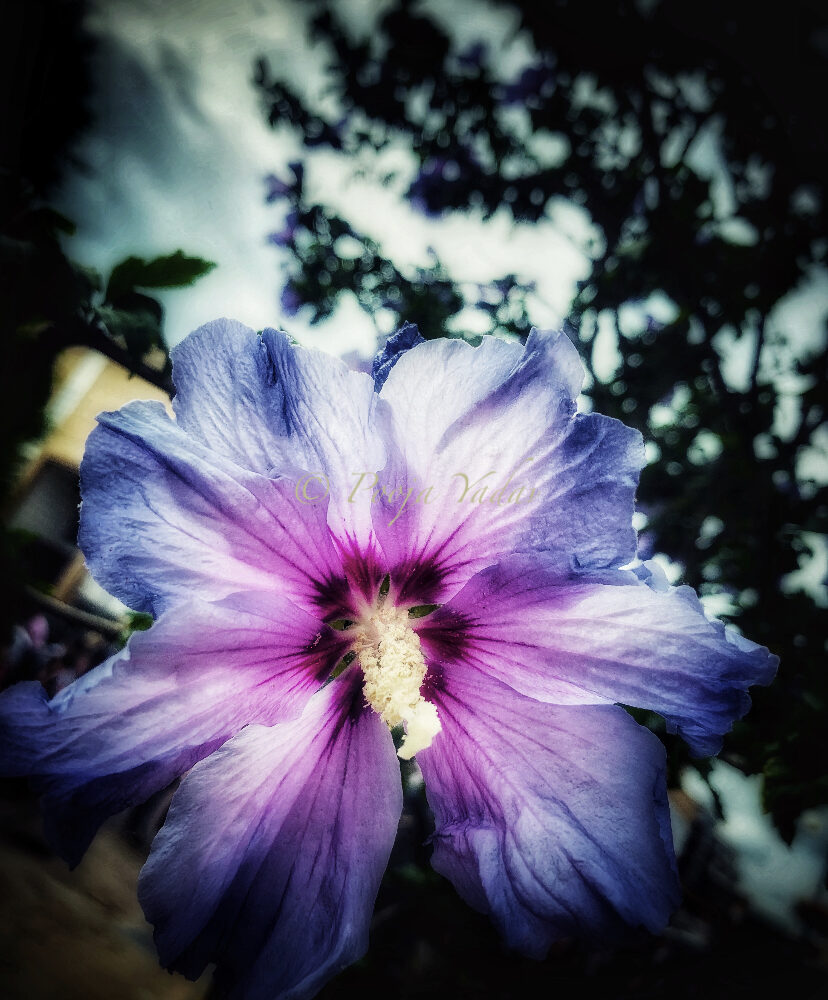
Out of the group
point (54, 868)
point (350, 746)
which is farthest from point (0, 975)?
point (350, 746)

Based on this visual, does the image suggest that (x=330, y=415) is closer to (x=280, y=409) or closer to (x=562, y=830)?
(x=280, y=409)

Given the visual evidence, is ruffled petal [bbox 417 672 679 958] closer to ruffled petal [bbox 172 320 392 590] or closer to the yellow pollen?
the yellow pollen

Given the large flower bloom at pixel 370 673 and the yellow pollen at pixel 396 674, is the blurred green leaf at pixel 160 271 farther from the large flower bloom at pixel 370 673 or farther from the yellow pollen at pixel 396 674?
the yellow pollen at pixel 396 674

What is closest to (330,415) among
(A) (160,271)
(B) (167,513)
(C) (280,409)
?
(C) (280,409)

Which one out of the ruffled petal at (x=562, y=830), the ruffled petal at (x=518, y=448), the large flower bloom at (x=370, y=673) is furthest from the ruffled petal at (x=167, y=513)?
the ruffled petal at (x=562, y=830)

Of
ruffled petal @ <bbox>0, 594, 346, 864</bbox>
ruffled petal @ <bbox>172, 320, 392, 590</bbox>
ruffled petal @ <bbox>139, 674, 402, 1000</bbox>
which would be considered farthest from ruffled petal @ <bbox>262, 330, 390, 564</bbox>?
ruffled petal @ <bbox>139, 674, 402, 1000</bbox>

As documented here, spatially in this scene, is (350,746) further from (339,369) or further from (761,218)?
(761,218)
